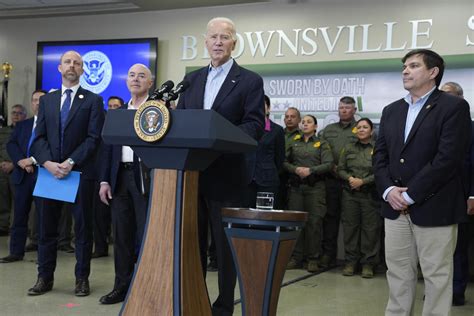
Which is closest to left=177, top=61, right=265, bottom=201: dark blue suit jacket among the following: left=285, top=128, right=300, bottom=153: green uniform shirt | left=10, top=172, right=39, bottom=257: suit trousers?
left=10, top=172, right=39, bottom=257: suit trousers

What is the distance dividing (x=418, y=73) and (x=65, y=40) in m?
5.88

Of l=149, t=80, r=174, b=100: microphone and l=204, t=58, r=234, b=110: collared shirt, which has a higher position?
l=204, t=58, r=234, b=110: collared shirt

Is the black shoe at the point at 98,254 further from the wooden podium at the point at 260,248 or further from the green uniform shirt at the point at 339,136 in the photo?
the wooden podium at the point at 260,248

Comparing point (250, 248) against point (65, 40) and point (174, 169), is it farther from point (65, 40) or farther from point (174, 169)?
point (65, 40)

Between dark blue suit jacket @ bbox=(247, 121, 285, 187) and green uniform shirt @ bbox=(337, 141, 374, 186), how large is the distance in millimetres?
676

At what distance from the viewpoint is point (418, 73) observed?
2.73m

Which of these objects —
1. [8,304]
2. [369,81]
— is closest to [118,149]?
[8,304]

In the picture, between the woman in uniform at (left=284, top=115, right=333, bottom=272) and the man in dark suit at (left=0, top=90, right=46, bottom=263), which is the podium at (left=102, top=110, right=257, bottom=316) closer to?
the man in dark suit at (left=0, top=90, right=46, bottom=263)

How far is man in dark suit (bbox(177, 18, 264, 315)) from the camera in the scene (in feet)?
8.40

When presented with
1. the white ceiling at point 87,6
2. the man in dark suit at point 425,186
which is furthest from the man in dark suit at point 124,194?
the white ceiling at point 87,6

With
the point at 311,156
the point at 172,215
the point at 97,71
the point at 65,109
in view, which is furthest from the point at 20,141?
the point at 172,215

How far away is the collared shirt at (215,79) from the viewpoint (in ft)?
8.77

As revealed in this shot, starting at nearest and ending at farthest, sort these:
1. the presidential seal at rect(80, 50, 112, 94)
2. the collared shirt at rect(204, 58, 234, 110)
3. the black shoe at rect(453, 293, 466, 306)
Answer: the collared shirt at rect(204, 58, 234, 110) < the black shoe at rect(453, 293, 466, 306) < the presidential seal at rect(80, 50, 112, 94)

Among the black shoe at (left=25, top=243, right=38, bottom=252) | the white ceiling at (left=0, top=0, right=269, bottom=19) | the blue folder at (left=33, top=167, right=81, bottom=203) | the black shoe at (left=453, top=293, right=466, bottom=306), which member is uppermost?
the white ceiling at (left=0, top=0, right=269, bottom=19)
